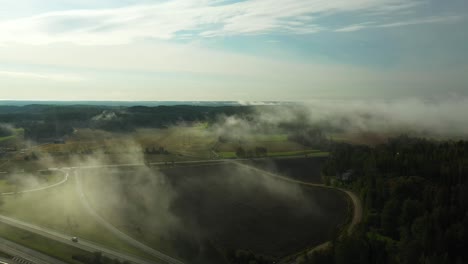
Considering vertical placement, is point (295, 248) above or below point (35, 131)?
below

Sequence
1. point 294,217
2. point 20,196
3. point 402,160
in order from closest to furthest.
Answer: point 294,217, point 20,196, point 402,160

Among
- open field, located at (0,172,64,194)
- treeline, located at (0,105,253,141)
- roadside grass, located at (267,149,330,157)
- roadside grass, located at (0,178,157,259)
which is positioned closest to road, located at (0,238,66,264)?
roadside grass, located at (0,178,157,259)

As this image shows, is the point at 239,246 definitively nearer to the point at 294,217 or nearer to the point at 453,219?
the point at 294,217

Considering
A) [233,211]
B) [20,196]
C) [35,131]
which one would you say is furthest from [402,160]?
[35,131]

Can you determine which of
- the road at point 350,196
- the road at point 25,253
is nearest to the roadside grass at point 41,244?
the road at point 25,253

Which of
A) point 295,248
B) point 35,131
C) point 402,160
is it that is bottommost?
point 295,248
